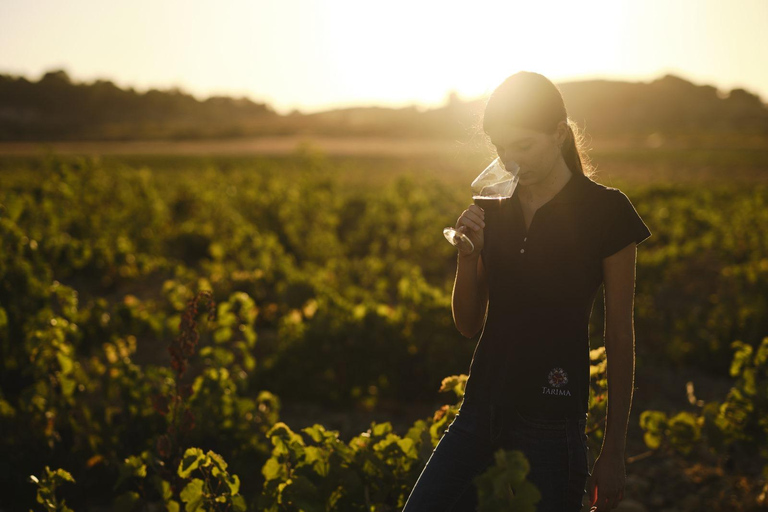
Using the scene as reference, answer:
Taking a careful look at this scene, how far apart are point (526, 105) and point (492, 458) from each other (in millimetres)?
911

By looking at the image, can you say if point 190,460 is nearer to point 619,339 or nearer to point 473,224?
point 473,224

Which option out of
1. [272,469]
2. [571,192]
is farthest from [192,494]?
[571,192]

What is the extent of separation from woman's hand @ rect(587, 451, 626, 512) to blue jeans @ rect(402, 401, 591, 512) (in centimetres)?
4

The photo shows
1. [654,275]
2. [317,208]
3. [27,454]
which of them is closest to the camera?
[27,454]

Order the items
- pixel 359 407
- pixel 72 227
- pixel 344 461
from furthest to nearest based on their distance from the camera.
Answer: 1. pixel 72 227
2. pixel 359 407
3. pixel 344 461

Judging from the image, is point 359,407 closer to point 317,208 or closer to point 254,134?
point 317,208

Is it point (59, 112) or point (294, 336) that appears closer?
point (294, 336)

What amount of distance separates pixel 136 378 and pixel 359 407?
159 cm

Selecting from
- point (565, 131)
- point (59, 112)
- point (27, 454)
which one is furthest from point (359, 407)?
point (59, 112)

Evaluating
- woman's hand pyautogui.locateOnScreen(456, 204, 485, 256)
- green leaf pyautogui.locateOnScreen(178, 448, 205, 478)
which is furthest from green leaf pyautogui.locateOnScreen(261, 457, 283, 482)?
woman's hand pyautogui.locateOnScreen(456, 204, 485, 256)

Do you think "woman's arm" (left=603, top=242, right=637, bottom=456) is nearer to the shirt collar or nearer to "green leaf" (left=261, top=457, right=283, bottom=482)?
the shirt collar

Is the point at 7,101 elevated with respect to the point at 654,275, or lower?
elevated

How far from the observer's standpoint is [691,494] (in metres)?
3.68

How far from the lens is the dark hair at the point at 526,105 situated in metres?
1.78
